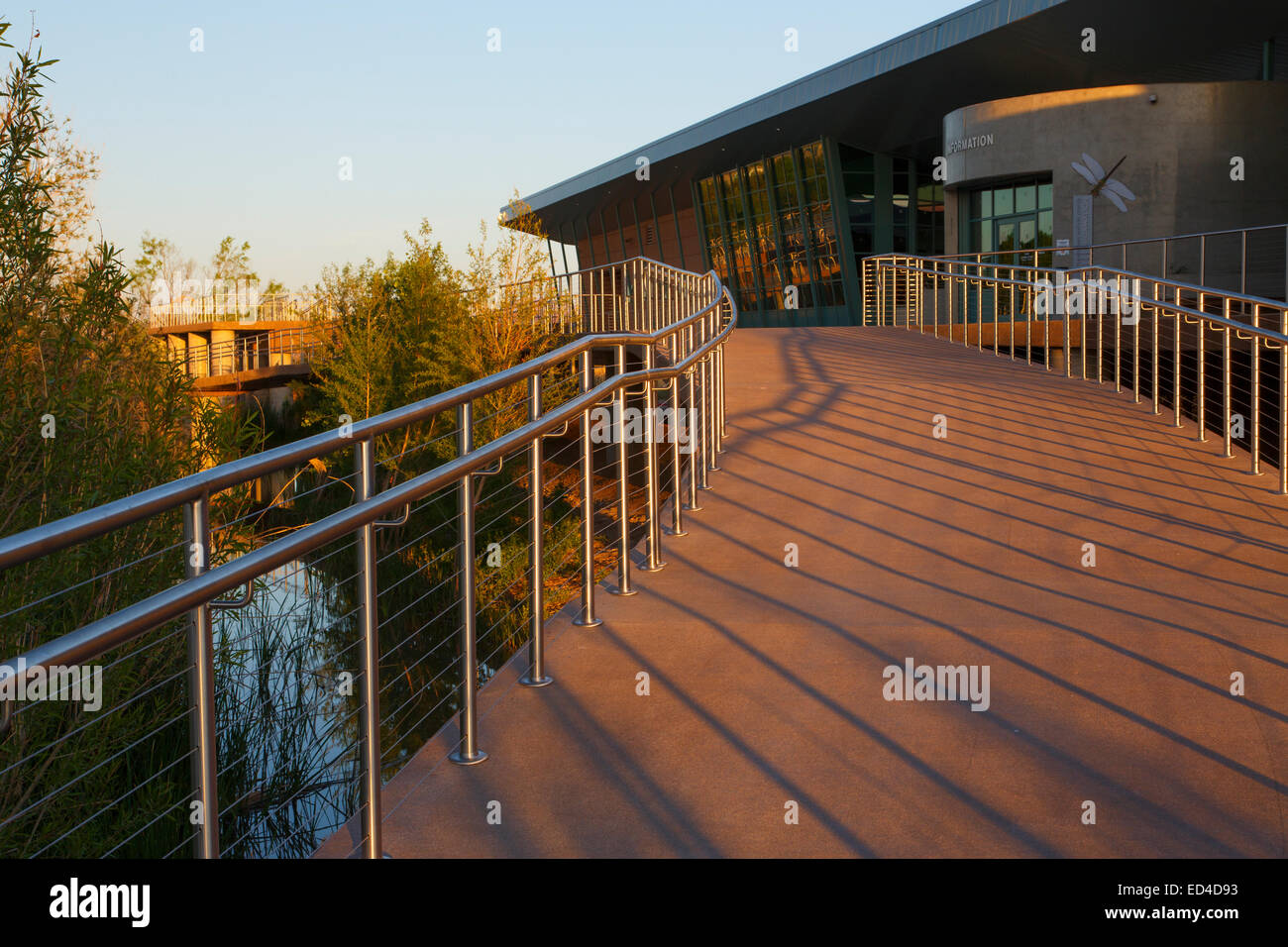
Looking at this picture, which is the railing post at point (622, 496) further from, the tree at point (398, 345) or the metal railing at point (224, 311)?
the metal railing at point (224, 311)

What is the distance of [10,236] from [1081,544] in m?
5.75

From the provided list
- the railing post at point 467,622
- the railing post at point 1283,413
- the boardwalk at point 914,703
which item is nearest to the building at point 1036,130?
the railing post at point 1283,413

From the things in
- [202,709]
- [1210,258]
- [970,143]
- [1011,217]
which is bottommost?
[202,709]

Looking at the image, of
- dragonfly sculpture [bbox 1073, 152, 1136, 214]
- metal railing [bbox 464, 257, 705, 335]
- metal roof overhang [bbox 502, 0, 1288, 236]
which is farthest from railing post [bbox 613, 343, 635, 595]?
dragonfly sculpture [bbox 1073, 152, 1136, 214]

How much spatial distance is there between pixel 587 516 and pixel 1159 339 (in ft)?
40.3

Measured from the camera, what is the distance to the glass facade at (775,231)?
3331cm

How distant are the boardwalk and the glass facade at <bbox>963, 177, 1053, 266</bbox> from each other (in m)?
16.8

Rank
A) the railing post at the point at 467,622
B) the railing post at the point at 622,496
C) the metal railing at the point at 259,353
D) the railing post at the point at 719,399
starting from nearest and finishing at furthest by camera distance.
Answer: the railing post at the point at 467,622 < the railing post at the point at 622,496 < the railing post at the point at 719,399 < the metal railing at the point at 259,353

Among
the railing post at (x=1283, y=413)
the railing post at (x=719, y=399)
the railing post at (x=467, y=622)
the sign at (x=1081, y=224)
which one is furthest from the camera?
the sign at (x=1081, y=224)

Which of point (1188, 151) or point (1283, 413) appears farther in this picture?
point (1188, 151)

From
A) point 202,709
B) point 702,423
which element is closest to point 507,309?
point 702,423

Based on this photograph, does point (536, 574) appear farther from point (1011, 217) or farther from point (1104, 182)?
point (1011, 217)

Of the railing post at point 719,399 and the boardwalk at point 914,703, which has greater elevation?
the railing post at point 719,399

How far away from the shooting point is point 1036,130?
75.8ft
